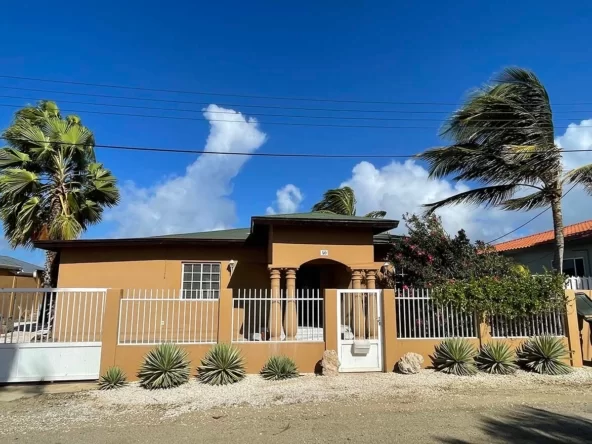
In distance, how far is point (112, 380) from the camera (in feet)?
27.5

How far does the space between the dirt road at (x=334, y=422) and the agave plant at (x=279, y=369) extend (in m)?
1.90

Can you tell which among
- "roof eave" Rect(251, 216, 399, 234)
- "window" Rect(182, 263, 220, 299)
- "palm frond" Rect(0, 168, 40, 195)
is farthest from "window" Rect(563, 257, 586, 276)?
"palm frond" Rect(0, 168, 40, 195)

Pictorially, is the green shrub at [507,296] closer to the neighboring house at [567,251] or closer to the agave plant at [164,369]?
the agave plant at [164,369]

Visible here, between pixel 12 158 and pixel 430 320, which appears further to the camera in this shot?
pixel 12 158

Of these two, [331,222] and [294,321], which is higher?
[331,222]

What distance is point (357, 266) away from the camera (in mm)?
12039

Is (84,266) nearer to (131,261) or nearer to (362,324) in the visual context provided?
(131,261)

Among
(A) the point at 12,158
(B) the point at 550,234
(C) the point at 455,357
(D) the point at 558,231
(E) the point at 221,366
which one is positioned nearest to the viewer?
(E) the point at 221,366

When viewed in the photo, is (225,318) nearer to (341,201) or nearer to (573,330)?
(573,330)

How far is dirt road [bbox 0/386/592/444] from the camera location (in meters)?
5.52

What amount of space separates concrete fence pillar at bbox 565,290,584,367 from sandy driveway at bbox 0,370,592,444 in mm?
1812

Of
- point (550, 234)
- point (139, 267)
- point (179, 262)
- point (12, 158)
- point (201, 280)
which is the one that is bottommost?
point (201, 280)

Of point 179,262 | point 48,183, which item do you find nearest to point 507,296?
point 179,262

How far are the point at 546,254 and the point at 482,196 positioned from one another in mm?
5793
